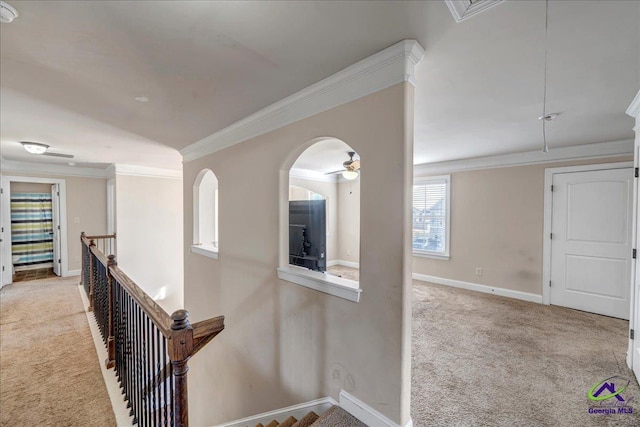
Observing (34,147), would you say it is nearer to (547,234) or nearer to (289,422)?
(289,422)

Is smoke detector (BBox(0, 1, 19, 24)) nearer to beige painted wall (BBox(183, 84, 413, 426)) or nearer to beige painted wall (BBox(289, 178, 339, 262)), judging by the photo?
beige painted wall (BBox(183, 84, 413, 426))

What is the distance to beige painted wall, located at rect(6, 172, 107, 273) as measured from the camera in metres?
5.74

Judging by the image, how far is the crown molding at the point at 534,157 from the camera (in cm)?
341

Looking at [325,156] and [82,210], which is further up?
[325,156]

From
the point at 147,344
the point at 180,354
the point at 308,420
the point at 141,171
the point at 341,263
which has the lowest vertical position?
the point at 308,420

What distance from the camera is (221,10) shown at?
1209 millimetres

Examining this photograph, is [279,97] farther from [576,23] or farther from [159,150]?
[159,150]

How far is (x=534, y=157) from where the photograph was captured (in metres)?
3.96

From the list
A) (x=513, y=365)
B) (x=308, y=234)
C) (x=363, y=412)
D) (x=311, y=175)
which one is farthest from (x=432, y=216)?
(x=363, y=412)

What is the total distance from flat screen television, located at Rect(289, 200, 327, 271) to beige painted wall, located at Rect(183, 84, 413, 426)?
25 centimetres

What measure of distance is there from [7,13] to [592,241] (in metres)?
5.74

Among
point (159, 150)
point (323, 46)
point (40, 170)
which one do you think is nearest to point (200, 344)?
point (323, 46)

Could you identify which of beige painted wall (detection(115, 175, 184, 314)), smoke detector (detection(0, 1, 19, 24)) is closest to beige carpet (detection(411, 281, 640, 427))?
smoke detector (detection(0, 1, 19, 24))

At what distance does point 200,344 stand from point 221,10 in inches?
59.9
